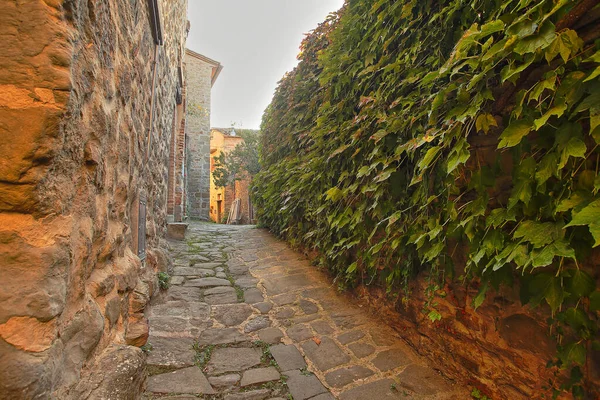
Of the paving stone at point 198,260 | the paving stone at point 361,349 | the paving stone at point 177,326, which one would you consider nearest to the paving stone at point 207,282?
the paving stone at point 198,260

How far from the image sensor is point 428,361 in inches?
75.2

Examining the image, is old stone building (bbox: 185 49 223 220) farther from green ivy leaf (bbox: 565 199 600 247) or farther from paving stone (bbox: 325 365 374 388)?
green ivy leaf (bbox: 565 199 600 247)

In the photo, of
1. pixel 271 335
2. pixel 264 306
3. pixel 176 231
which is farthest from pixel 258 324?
pixel 176 231

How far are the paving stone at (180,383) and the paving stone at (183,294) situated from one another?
1033mm

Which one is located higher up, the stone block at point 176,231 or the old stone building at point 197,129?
the old stone building at point 197,129

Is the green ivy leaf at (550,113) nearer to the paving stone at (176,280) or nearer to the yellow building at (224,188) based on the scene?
the paving stone at (176,280)

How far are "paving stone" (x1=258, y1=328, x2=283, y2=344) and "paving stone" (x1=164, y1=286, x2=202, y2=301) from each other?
2.50ft

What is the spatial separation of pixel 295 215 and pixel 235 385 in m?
2.50

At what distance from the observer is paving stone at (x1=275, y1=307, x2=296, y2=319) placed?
8.46ft

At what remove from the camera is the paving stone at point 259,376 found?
1781 mm

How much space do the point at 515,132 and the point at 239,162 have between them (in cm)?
1089

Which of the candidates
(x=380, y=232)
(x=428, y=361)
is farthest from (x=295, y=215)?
(x=428, y=361)

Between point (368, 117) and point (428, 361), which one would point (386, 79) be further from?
point (428, 361)

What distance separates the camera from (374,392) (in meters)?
1.71
